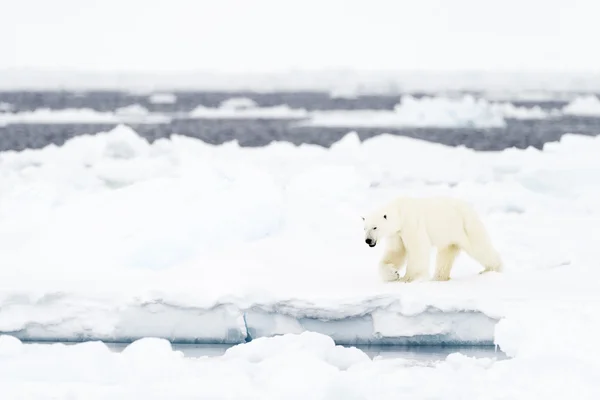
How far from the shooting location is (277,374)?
3.69 metres

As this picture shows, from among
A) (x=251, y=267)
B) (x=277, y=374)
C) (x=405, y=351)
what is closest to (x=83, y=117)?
(x=251, y=267)

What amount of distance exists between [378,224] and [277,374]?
1.11 meters

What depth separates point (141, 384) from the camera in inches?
Answer: 146

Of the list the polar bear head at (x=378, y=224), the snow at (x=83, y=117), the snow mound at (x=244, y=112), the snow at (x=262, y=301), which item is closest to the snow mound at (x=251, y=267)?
the snow at (x=262, y=301)

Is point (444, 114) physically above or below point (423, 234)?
above

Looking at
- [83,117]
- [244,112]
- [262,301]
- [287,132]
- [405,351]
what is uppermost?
[244,112]

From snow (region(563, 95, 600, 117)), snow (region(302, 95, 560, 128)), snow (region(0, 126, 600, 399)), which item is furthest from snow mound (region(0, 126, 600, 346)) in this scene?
snow (region(563, 95, 600, 117))

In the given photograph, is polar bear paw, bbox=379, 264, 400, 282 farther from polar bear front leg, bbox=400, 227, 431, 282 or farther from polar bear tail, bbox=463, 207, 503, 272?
polar bear tail, bbox=463, 207, 503, 272

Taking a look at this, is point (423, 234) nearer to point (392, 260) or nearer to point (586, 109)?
point (392, 260)

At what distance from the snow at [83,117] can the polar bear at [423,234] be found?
24.9 metres

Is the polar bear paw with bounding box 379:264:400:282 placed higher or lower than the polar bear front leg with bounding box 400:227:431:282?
lower

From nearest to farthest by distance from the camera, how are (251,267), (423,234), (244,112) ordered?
(423,234) → (251,267) → (244,112)

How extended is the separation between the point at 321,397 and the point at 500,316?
1.15m

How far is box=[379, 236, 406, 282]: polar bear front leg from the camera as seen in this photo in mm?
4738
